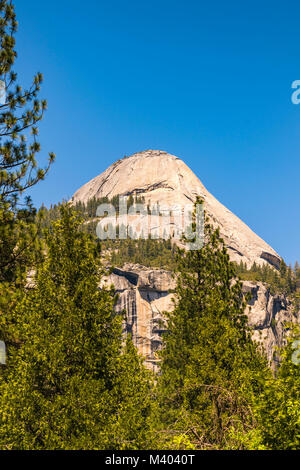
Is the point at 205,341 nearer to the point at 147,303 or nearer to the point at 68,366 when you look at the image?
the point at 68,366

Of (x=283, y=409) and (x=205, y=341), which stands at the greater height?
(x=205, y=341)

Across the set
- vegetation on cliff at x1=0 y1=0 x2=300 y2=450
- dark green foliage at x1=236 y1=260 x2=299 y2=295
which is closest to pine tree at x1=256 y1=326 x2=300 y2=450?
vegetation on cliff at x1=0 y1=0 x2=300 y2=450

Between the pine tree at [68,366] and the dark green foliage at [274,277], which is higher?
the dark green foliage at [274,277]

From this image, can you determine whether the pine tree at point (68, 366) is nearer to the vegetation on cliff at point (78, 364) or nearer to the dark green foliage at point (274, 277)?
the vegetation on cliff at point (78, 364)

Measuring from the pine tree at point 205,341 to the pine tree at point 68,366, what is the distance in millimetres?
3743

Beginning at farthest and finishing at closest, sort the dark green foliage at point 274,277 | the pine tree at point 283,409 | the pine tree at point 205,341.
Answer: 1. the dark green foliage at point 274,277
2. the pine tree at point 205,341
3. the pine tree at point 283,409

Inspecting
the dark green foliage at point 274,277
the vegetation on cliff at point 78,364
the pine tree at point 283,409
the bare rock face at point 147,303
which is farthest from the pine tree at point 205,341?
the dark green foliage at point 274,277

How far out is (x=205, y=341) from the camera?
15266 millimetres

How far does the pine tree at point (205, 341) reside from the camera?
14.3m

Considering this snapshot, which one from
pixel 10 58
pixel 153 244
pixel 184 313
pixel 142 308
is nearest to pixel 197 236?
pixel 184 313

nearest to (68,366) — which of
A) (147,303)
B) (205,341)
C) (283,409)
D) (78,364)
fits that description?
(78,364)

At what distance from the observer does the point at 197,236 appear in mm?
21906

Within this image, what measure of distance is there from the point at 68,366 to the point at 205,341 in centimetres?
710

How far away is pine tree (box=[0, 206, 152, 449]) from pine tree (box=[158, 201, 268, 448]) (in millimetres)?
3743
